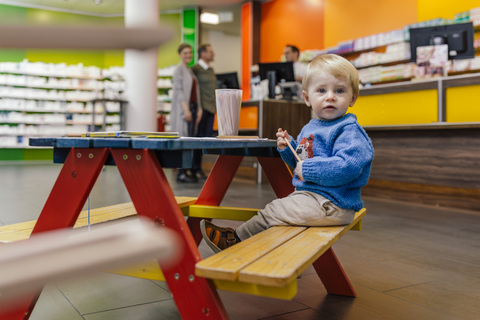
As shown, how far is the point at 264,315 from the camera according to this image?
135 cm

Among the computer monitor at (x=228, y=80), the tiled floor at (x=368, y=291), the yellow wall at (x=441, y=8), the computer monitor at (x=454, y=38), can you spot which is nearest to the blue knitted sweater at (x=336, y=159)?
the tiled floor at (x=368, y=291)

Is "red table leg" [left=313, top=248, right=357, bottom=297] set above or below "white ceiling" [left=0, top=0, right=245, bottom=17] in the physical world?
below

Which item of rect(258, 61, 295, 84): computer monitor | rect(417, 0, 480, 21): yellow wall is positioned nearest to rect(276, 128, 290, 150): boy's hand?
rect(258, 61, 295, 84): computer monitor

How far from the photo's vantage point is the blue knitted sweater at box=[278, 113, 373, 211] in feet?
4.06

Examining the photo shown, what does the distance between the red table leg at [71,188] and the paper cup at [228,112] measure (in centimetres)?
55

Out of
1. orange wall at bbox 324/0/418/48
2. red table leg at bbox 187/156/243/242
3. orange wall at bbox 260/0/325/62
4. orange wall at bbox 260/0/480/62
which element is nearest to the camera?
red table leg at bbox 187/156/243/242

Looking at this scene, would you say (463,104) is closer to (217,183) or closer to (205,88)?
(205,88)

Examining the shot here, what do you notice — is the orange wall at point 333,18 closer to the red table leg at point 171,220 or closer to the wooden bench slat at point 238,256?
the wooden bench slat at point 238,256

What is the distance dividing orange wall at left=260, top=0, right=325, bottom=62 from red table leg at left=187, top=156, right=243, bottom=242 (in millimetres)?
6939

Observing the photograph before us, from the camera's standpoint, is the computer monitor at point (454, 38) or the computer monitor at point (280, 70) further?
the computer monitor at point (280, 70)

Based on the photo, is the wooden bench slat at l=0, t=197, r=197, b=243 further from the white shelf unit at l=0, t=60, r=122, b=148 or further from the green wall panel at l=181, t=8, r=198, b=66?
the green wall panel at l=181, t=8, r=198, b=66

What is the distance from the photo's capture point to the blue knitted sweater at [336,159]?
1237mm

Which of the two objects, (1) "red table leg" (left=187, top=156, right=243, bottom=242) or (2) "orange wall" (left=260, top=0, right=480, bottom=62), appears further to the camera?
(2) "orange wall" (left=260, top=0, right=480, bottom=62)

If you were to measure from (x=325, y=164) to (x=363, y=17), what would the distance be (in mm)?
6791
